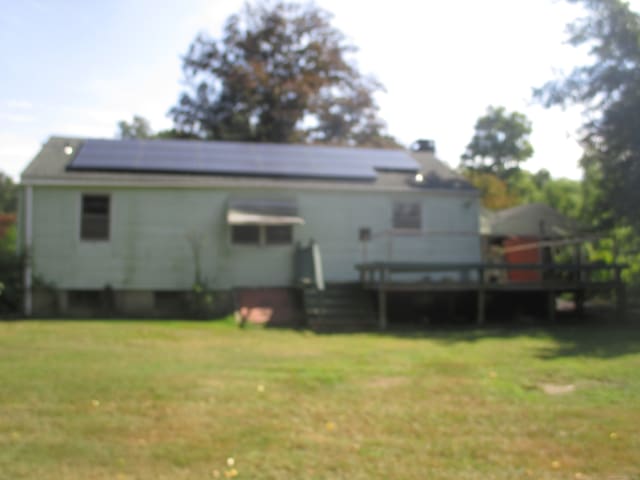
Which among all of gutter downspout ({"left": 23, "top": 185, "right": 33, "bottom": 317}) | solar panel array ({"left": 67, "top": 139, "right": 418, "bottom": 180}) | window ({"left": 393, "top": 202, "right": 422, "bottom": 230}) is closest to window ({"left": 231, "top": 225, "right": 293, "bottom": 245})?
solar panel array ({"left": 67, "top": 139, "right": 418, "bottom": 180})

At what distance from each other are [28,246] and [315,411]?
10725mm

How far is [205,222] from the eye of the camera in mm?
14938

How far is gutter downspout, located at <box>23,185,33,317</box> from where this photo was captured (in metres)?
13.9

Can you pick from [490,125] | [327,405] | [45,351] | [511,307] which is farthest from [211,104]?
[327,405]

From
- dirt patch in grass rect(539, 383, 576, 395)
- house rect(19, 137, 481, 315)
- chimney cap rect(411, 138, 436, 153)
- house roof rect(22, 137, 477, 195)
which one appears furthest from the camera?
chimney cap rect(411, 138, 436, 153)

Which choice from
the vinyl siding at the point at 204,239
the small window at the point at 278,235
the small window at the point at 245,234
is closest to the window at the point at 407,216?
the vinyl siding at the point at 204,239

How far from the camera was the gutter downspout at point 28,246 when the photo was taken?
13.9 metres

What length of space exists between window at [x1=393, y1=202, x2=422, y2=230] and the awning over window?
2609 mm

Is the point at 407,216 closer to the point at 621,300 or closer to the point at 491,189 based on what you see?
the point at 621,300

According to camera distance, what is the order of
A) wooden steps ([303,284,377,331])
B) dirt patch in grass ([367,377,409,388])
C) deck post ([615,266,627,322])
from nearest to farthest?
dirt patch in grass ([367,377,409,388])
wooden steps ([303,284,377,331])
deck post ([615,266,627,322])

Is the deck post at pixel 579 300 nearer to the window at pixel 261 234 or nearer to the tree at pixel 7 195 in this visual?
the window at pixel 261 234

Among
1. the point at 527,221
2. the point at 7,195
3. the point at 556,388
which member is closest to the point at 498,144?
the point at 527,221

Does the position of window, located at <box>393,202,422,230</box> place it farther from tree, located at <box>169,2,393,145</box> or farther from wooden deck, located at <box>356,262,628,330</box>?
tree, located at <box>169,2,393,145</box>

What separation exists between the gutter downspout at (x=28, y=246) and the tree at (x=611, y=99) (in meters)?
12.6
